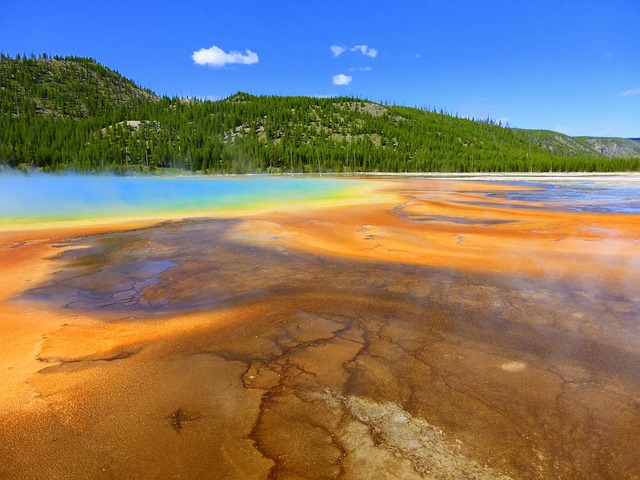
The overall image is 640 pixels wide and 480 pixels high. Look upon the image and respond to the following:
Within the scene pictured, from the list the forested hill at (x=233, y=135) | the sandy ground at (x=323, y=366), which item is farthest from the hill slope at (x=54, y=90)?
the sandy ground at (x=323, y=366)

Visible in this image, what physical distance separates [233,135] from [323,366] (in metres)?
143

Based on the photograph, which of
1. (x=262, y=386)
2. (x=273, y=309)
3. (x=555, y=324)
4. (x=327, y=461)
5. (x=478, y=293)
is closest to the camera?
(x=327, y=461)

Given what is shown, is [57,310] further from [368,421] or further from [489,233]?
[489,233]

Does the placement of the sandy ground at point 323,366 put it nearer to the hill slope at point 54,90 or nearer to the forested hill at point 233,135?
the forested hill at point 233,135

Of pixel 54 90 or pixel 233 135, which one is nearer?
pixel 233 135

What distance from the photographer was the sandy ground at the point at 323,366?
332 cm

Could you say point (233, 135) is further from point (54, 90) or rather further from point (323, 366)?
point (323, 366)

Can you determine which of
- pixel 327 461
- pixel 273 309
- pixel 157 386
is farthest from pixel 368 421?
pixel 273 309

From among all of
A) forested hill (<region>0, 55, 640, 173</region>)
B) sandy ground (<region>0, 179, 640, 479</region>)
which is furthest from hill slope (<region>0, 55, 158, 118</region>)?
sandy ground (<region>0, 179, 640, 479</region>)

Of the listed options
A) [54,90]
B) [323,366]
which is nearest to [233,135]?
[54,90]

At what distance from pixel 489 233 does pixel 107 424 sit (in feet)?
40.6

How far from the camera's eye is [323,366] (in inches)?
190

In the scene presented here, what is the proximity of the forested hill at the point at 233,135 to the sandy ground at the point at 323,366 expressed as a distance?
317 ft

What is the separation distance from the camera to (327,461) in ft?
10.6
